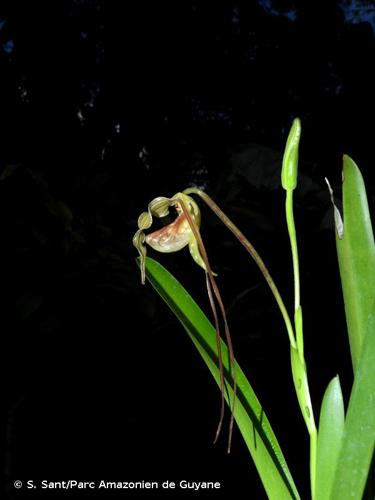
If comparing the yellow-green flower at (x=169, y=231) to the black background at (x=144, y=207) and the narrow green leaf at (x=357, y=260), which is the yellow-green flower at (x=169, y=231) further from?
the black background at (x=144, y=207)

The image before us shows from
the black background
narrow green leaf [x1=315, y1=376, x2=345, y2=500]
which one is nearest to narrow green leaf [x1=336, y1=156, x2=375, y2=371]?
narrow green leaf [x1=315, y1=376, x2=345, y2=500]

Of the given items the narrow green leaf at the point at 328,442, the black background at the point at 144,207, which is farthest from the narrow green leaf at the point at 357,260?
the black background at the point at 144,207

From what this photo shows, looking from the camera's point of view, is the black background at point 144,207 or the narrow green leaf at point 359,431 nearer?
the narrow green leaf at point 359,431

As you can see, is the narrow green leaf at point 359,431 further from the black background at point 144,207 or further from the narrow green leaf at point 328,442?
the black background at point 144,207

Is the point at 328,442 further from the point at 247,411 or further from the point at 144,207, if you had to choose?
the point at 144,207

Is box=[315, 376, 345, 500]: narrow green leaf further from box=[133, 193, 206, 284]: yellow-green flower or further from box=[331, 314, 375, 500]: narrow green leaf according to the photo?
box=[133, 193, 206, 284]: yellow-green flower

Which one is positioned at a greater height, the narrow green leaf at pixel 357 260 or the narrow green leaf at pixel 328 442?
the narrow green leaf at pixel 357 260

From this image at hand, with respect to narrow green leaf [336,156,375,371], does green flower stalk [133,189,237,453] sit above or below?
above
